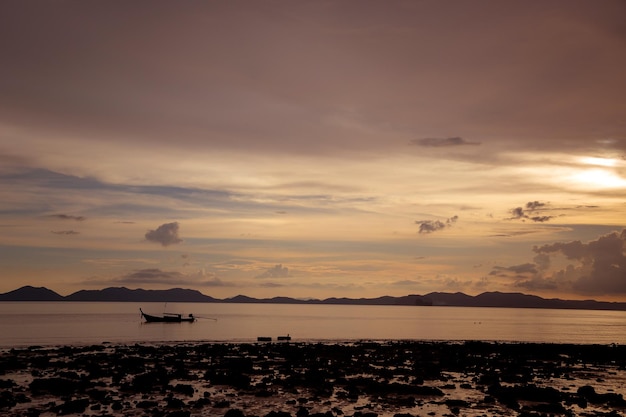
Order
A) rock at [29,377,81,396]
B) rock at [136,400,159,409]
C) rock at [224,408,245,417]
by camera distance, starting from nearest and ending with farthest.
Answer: rock at [224,408,245,417], rock at [136,400,159,409], rock at [29,377,81,396]

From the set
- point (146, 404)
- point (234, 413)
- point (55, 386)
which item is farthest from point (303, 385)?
point (55, 386)

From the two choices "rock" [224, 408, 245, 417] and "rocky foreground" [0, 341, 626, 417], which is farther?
"rocky foreground" [0, 341, 626, 417]

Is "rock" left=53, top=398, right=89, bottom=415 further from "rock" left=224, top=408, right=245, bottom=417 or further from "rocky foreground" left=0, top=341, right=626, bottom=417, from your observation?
"rock" left=224, top=408, right=245, bottom=417

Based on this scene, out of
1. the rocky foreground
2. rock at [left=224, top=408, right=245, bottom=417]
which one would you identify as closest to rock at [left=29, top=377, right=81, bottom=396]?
the rocky foreground

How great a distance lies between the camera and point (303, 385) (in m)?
41.9

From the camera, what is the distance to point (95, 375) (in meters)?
44.9

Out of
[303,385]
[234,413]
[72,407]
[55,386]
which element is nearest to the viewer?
[234,413]

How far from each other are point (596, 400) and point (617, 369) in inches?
962

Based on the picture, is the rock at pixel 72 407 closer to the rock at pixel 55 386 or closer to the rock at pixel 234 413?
the rock at pixel 55 386

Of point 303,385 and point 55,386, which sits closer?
point 55,386

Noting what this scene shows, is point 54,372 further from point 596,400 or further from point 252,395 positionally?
point 596,400

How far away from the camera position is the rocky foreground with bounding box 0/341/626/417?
33094mm

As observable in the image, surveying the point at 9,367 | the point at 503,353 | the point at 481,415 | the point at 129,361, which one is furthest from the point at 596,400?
the point at 9,367

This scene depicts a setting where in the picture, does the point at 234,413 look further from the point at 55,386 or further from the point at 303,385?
the point at 55,386
